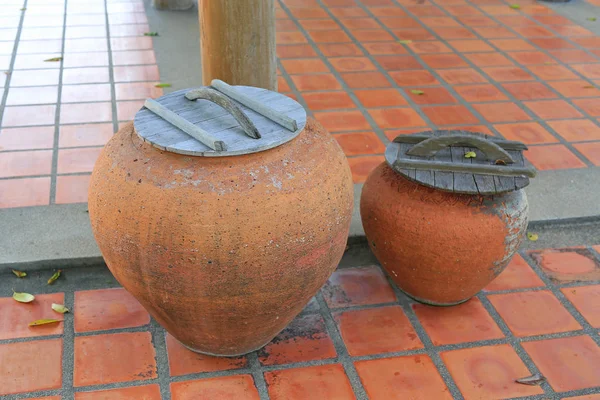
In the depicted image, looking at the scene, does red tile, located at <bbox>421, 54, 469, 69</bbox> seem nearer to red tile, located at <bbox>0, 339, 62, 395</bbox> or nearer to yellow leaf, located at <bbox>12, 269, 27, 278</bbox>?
yellow leaf, located at <bbox>12, 269, 27, 278</bbox>

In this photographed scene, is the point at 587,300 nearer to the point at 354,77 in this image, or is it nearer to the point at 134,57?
the point at 354,77

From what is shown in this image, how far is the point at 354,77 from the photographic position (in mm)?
4828

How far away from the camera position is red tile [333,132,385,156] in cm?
383

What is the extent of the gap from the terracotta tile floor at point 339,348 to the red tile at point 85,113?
4.87 ft

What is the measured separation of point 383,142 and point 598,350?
1.78 metres

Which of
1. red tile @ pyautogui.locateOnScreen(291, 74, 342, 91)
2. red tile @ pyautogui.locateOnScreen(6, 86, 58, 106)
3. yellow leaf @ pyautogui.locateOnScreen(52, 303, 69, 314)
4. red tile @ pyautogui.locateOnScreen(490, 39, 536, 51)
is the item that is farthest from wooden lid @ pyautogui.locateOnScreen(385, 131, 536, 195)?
red tile @ pyautogui.locateOnScreen(490, 39, 536, 51)

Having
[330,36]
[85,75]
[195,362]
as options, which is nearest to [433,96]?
[330,36]

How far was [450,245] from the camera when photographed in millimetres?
2520

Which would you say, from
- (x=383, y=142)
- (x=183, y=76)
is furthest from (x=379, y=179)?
(x=183, y=76)

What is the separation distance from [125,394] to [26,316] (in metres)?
0.63

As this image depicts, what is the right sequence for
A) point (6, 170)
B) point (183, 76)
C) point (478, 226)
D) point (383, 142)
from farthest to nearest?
point (183, 76) < point (383, 142) < point (6, 170) < point (478, 226)

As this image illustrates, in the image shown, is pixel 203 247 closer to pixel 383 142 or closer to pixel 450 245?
pixel 450 245

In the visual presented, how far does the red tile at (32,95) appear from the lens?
4.29 m

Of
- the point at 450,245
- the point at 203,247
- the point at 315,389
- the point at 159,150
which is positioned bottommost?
the point at 315,389
